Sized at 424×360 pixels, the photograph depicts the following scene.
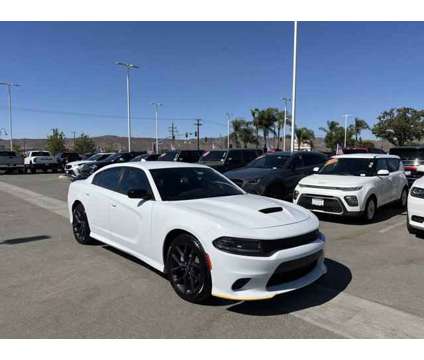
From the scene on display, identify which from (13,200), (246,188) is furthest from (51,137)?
(246,188)

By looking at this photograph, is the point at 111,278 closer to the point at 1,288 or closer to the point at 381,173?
the point at 1,288

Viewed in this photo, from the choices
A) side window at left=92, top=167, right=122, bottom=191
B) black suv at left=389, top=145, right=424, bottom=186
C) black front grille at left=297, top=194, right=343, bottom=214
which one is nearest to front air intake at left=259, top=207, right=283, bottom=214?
side window at left=92, top=167, right=122, bottom=191

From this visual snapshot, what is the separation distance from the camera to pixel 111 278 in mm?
4574

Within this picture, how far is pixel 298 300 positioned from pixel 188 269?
50.0 inches

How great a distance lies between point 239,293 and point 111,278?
196 cm

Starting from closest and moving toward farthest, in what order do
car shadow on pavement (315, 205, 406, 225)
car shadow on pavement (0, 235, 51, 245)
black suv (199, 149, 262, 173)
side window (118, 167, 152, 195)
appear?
side window (118, 167, 152, 195), car shadow on pavement (0, 235, 51, 245), car shadow on pavement (315, 205, 406, 225), black suv (199, 149, 262, 173)

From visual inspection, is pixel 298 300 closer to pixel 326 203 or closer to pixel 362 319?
pixel 362 319

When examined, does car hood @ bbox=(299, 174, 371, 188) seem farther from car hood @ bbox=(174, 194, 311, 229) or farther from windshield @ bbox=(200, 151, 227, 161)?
windshield @ bbox=(200, 151, 227, 161)

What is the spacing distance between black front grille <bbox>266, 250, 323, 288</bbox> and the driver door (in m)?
1.71

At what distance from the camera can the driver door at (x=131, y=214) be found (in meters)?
4.50

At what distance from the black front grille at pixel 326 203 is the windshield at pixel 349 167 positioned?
1248 mm

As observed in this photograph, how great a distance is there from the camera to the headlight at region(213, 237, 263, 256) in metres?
3.45

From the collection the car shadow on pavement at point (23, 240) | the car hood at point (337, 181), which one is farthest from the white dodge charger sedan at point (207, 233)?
the car hood at point (337, 181)

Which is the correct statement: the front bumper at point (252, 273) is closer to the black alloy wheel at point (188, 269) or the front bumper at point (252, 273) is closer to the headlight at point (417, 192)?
the black alloy wheel at point (188, 269)
